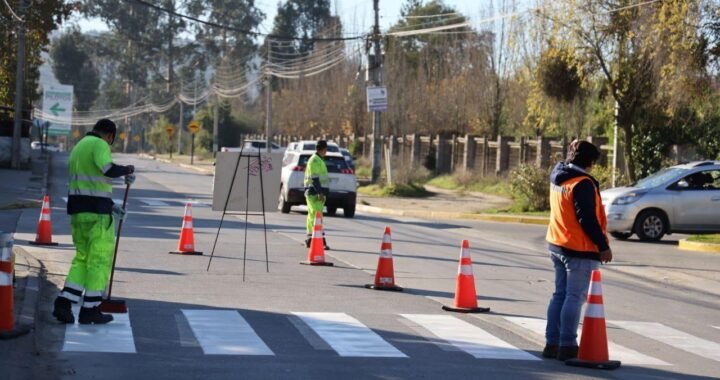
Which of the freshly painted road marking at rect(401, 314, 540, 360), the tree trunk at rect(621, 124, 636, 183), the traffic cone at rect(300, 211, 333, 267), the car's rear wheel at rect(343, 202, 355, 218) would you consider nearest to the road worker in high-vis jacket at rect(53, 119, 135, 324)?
the freshly painted road marking at rect(401, 314, 540, 360)

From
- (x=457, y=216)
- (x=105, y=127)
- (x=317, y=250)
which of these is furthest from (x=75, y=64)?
(x=105, y=127)

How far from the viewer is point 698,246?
23.0m

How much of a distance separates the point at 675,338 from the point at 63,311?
6011 millimetres

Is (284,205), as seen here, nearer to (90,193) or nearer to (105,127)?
(105,127)

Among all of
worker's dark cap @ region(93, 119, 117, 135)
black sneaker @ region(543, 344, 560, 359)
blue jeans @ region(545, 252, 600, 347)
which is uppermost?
worker's dark cap @ region(93, 119, 117, 135)

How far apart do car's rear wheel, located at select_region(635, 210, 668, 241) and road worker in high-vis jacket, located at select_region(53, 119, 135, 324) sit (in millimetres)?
15645

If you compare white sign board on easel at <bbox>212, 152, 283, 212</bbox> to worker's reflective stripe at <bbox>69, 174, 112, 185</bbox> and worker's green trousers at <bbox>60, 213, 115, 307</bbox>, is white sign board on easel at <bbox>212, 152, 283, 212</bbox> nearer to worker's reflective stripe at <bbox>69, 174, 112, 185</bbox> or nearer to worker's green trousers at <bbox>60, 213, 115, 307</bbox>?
worker's reflective stripe at <bbox>69, 174, 112, 185</bbox>

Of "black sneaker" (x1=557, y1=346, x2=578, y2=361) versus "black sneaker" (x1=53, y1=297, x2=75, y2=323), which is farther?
"black sneaker" (x1=53, y1=297, x2=75, y2=323)

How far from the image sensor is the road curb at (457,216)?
3062 cm

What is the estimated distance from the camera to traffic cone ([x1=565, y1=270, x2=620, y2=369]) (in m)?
9.52

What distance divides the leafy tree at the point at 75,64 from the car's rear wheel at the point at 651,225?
92.9 metres

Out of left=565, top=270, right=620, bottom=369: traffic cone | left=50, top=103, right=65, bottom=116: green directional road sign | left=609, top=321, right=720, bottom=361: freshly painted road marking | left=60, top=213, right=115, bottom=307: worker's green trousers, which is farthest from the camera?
left=50, top=103, right=65, bottom=116: green directional road sign

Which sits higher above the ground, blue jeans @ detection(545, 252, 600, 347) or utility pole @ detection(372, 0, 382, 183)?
utility pole @ detection(372, 0, 382, 183)

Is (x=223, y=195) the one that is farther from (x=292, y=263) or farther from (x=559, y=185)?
(x=559, y=185)
